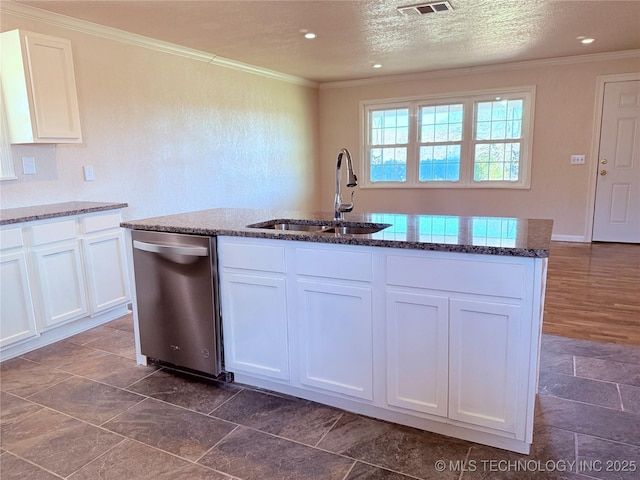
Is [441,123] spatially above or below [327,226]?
above

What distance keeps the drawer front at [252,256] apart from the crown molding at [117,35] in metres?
2.49

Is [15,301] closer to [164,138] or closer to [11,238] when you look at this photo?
[11,238]

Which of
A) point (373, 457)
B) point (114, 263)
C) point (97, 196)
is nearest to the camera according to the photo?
point (373, 457)

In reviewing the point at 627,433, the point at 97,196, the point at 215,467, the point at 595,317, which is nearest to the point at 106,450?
the point at 215,467

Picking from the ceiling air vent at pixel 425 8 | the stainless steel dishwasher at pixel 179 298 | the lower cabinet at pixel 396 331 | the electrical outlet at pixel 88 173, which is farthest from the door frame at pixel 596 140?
the electrical outlet at pixel 88 173

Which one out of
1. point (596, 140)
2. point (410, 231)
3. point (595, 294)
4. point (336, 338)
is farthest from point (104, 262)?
point (596, 140)

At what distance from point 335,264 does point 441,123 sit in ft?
17.0

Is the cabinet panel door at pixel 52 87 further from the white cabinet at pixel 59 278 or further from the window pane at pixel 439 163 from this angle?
the window pane at pixel 439 163

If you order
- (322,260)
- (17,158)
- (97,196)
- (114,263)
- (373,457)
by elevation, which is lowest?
(373,457)

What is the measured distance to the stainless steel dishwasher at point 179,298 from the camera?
91.4 inches

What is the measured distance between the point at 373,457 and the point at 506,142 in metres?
5.46

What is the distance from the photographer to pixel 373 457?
1.82 metres

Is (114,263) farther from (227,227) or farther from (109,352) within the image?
(227,227)

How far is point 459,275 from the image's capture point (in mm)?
1763
